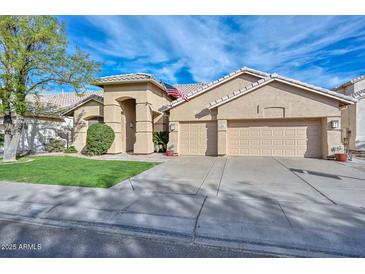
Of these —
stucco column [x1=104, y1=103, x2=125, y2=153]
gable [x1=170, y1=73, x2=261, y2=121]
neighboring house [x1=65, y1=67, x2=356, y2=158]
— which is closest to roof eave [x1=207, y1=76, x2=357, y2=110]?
neighboring house [x1=65, y1=67, x2=356, y2=158]

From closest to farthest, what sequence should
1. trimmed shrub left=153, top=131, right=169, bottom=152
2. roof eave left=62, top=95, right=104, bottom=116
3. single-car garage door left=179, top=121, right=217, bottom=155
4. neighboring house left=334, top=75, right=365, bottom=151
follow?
single-car garage door left=179, top=121, right=217, bottom=155 → neighboring house left=334, top=75, right=365, bottom=151 → trimmed shrub left=153, top=131, right=169, bottom=152 → roof eave left=62, top=95, right=104, bottom=116

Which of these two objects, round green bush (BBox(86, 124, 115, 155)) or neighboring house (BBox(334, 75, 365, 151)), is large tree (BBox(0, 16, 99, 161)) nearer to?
round green bush (BBox(86, 124, 115, 155))

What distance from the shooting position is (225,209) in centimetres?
454

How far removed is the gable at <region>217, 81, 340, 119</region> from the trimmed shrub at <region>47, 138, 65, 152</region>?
44.9 feet

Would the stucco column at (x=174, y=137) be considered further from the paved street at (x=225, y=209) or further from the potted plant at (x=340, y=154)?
the potted plant at (x=340, y=154)

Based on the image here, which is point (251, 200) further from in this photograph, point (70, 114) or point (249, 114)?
point (70, 114)

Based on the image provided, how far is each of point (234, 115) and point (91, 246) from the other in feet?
35.9

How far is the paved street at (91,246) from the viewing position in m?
3.10

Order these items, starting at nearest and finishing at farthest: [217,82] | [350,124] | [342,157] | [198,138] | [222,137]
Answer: [342,157], [222,137], [198,138], [217,82], [350,124]

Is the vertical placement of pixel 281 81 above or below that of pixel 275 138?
above

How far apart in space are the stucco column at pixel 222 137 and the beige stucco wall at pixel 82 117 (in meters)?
9.51

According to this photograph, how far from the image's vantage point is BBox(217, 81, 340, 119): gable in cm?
1149

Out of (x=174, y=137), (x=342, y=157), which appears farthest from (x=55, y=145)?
(x=342, y=157)

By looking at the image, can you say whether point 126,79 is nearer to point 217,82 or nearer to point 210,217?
point 217,82
